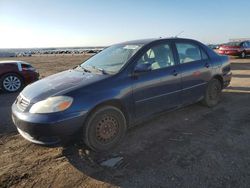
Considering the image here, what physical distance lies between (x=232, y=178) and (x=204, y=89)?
2.98m

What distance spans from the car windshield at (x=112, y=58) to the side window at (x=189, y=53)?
39.6 inches

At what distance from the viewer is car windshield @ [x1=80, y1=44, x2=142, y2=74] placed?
14.8ft

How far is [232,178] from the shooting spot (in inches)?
126

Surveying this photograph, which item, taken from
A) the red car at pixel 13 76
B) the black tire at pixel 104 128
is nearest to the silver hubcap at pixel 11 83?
the red car at pixel 13 76

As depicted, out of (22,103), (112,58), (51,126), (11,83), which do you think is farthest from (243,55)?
(51,126)

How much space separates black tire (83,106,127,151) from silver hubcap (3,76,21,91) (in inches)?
254

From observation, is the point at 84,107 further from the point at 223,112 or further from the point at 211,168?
the point at 223,112

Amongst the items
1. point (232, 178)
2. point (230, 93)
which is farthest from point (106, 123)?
point (230, 93)

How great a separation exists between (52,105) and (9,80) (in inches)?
255

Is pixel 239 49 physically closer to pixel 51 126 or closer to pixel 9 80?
pixel 9 80

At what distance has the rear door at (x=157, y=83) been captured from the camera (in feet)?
14.6

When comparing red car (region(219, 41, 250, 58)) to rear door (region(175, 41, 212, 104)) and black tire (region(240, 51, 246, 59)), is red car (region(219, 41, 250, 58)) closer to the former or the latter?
black tire (region(240, 51, 246, 59))

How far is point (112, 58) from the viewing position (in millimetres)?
4930

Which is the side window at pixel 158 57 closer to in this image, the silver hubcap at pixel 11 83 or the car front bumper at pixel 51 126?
the car front bumper at pixel 51 126
